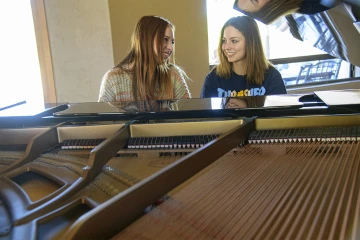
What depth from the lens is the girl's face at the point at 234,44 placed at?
7.36ft

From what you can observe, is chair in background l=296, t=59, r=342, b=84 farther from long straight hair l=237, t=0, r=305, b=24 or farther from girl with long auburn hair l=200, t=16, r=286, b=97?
long straight hair l=237, t=0, r=305, b=24

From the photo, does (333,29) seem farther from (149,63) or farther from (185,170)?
(185,170)

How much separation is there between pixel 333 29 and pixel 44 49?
2136mm

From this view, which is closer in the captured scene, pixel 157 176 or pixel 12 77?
pixel 157 176

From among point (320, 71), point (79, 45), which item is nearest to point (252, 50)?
point (79, 45)

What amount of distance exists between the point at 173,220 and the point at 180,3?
118 inches

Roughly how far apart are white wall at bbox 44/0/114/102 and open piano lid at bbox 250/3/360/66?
5.17ft

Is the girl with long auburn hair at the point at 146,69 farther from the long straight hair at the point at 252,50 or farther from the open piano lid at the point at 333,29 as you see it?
the open piano lid at the point at 333,29

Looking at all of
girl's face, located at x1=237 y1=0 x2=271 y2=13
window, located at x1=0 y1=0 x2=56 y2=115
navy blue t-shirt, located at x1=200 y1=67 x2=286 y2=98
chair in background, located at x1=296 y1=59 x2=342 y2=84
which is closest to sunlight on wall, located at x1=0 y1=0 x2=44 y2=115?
window, located at x1=0 y1=0 x2=56 y2=115

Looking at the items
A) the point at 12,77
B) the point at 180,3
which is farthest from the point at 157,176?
the point at 180,3

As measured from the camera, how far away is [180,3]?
135 inches

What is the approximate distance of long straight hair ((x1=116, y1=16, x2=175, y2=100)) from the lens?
2098mm

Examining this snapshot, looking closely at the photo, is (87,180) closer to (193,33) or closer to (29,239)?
(29,239)

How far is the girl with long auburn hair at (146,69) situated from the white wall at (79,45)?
822 mm
